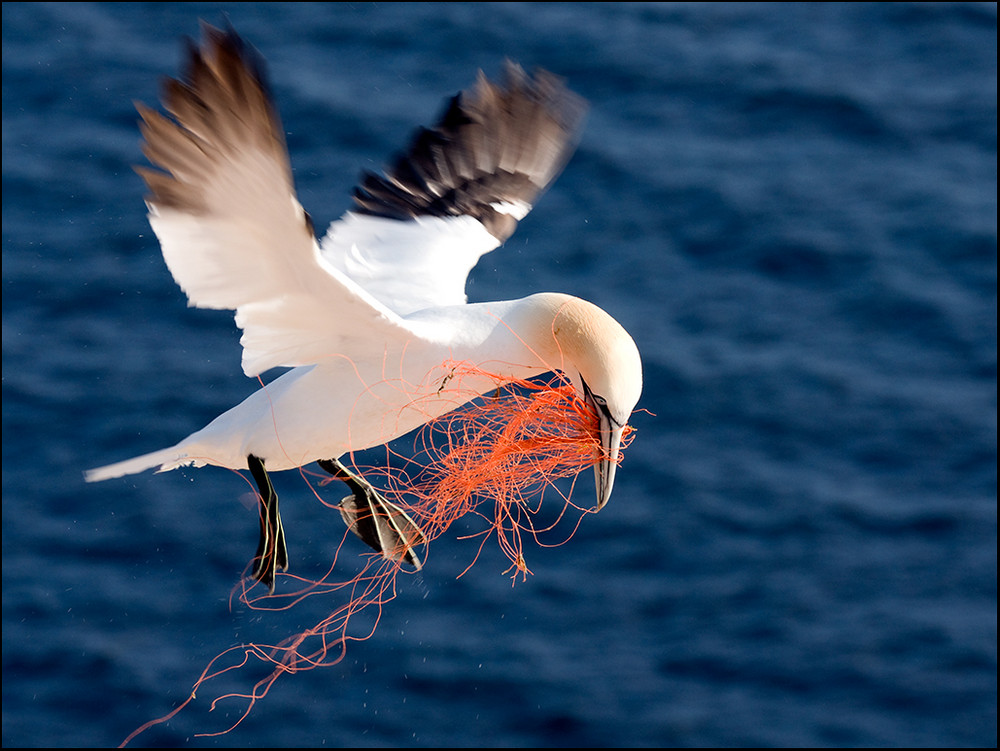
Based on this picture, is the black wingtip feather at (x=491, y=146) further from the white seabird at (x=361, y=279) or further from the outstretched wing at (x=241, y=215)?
the outstretched wing at (x=241, y=215)

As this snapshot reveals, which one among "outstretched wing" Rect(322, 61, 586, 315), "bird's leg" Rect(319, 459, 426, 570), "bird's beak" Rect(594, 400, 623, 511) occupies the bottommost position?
"bird's leg" Rect(319, 459, 426, 570)

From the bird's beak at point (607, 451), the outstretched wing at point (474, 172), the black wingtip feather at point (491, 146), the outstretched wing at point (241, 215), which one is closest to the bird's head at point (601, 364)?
the bird's beak at point (607, 451)

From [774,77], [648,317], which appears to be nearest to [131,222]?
[648,317]

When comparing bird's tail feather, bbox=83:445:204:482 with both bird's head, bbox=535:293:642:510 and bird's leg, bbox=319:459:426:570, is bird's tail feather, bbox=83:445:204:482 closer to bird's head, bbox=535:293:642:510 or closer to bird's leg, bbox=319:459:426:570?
bird's leg, bbox=319:459:426:570

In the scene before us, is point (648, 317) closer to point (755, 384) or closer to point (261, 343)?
point (755, 384)

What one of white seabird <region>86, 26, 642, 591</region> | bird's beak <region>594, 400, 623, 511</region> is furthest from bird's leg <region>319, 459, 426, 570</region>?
bird's beak <region>594, 400, 623, 511</region>

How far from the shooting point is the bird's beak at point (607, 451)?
4301mm

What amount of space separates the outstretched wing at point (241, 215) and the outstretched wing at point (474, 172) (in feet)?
4.36

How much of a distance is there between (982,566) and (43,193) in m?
7.57

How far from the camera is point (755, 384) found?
10.4 meters

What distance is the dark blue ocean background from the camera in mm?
9414

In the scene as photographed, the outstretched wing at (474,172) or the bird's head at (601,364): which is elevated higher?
the outstretched wing at (474,172)

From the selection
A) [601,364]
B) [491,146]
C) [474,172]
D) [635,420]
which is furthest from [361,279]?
[635,420]

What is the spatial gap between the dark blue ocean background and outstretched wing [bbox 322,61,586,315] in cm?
371
